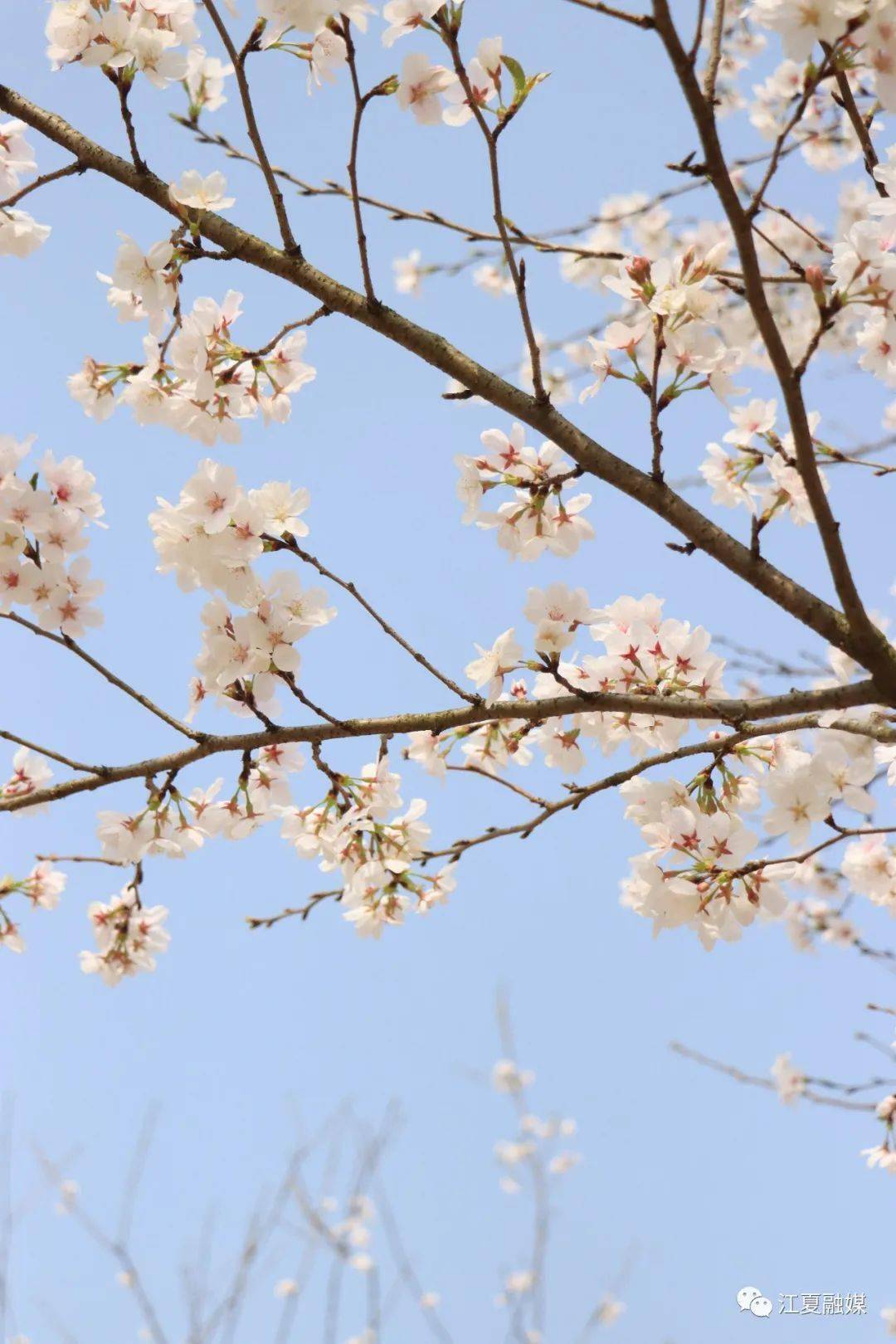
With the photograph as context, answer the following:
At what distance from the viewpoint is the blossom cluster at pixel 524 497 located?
1.99 meters

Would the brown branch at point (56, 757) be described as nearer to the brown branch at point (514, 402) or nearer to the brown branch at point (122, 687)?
the brown branch at point (122, 687)

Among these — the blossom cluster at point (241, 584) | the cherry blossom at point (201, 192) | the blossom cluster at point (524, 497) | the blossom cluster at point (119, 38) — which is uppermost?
the blossom cluster at point (119, 38)

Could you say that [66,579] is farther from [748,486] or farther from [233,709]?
[748,486]

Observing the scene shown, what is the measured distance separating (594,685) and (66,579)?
1.16 metres

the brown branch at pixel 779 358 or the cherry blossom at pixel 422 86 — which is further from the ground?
the cherry blossom at pixel 422 86

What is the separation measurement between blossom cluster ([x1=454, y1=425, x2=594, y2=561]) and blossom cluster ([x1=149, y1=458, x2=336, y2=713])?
0.34 metres

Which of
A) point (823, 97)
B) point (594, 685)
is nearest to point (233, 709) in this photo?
point (594, 685)

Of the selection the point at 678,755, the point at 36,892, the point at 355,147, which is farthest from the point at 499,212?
the point at 36,892

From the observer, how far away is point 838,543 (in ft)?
4.96

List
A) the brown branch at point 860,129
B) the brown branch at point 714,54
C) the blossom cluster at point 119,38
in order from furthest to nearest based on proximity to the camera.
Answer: the brown branch at point 860,129 < the blossom cluster at point 119,38 < the brown branch at point 714,54

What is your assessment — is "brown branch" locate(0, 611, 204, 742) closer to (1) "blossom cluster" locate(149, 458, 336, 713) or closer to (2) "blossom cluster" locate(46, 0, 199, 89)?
(1) "blossom cluster" locate(149, 458, 336, 713)

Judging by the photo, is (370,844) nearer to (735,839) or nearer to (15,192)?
(735,839)

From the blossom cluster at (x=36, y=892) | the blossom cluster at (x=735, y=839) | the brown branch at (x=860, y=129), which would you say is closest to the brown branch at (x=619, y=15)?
the brown branch at (x=860, y=129)

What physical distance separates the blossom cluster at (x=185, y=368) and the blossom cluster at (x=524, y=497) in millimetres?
428
